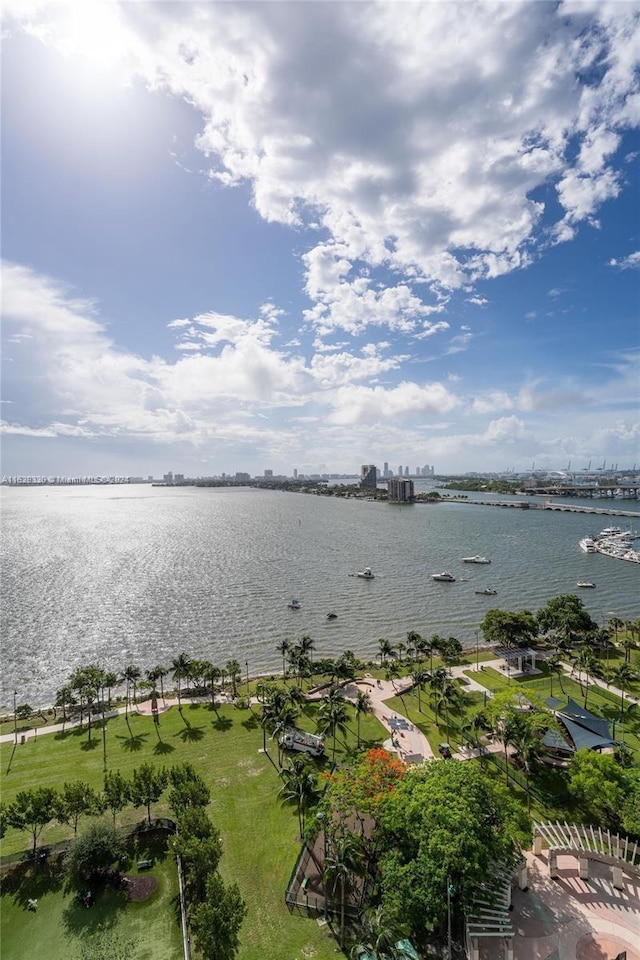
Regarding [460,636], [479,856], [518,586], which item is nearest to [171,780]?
[479,856]

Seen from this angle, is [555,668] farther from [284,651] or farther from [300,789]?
[300,789]

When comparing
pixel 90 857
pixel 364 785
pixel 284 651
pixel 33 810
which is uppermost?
pixel 364 785

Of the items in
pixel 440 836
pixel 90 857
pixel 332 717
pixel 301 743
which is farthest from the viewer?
pixel 301 743

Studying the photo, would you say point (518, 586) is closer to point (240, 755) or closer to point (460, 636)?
point (460, 636)

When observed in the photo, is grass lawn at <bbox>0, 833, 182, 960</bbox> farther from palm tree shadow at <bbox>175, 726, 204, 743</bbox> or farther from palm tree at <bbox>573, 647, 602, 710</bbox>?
palm tree at <bbox>573, 647, 602, 710</bbox>

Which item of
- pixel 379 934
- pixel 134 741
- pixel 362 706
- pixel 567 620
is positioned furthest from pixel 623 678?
pixel 134 741

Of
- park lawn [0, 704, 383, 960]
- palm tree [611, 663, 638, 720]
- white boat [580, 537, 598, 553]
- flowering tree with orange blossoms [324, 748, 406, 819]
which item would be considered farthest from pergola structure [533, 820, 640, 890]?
white boat [580, 537, 598, 553]
